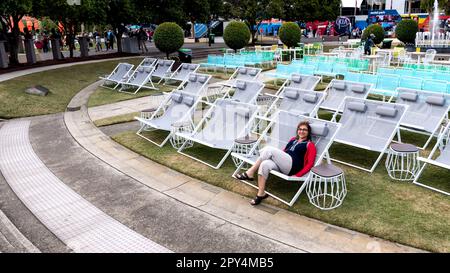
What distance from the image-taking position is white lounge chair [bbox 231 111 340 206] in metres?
5.52

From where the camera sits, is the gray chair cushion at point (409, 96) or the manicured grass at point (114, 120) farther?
the manicured grass at point (114, 120)

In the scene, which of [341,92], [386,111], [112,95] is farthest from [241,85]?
[112,95]

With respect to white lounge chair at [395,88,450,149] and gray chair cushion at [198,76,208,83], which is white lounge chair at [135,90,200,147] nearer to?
gray chair cushion at [198,76,208,83]

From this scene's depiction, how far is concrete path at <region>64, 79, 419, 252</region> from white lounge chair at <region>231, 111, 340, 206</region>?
46 centimetres

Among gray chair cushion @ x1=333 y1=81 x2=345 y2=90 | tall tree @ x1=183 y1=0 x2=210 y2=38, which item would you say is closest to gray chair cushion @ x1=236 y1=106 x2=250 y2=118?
gray chair cushion @ x1=333 y1=81 x2=345 y2=90

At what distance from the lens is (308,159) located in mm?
5602

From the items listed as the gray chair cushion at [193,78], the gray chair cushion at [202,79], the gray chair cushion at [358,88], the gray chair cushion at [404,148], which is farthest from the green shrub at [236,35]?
the gray chair cushion at [404,148]

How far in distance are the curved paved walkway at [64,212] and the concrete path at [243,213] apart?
3.55 ft

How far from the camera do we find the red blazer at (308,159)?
553cm

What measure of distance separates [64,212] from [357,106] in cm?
520

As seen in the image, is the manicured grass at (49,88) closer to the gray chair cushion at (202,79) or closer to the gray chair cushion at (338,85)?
the gray chair cushion at (202,79)

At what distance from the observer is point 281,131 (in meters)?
6.72
